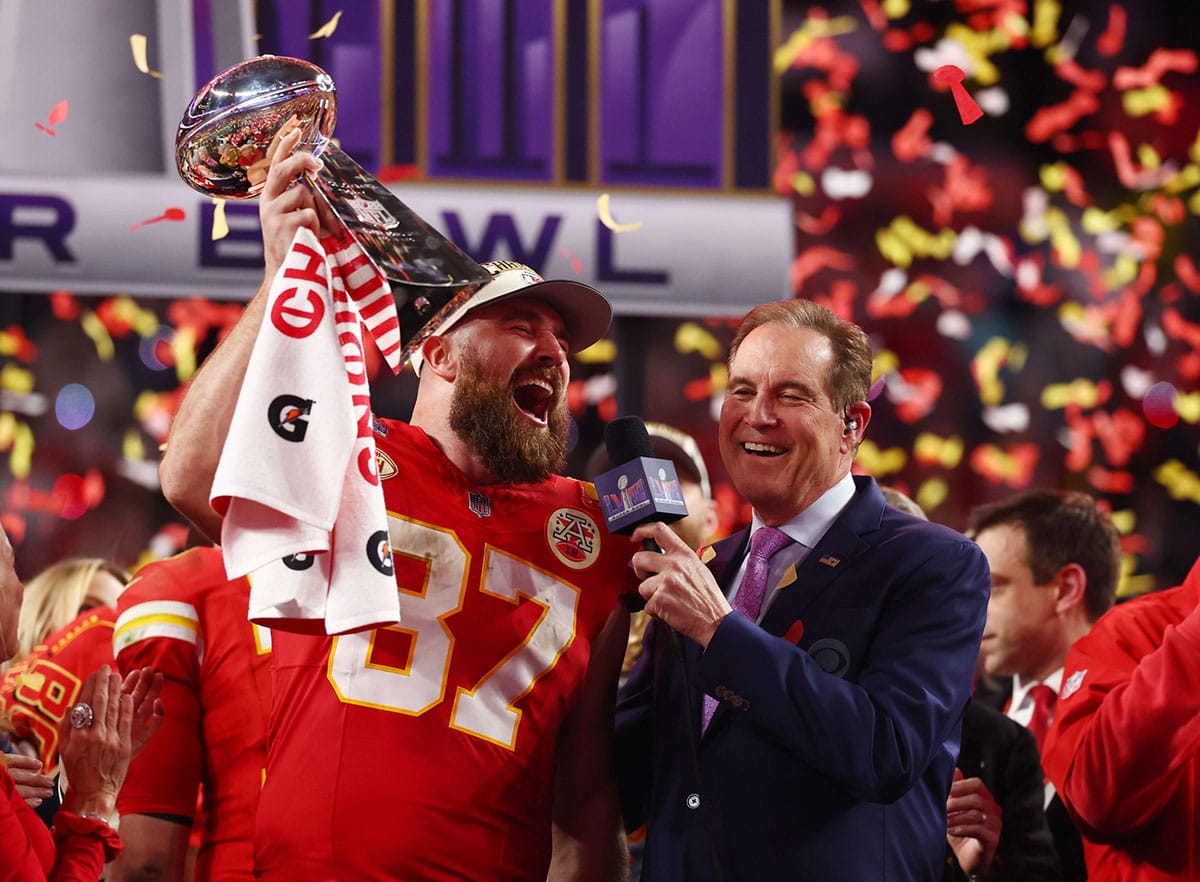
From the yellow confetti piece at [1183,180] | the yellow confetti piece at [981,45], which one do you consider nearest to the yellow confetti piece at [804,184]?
the yellow confetti piece at [981,45]

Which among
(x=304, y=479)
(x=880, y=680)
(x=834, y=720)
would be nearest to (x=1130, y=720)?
(x=880, y=680)

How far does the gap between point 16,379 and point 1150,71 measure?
15.3ft

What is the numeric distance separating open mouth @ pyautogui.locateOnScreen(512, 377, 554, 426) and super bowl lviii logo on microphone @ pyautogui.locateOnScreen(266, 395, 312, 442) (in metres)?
0.63

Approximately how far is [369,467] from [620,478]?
378 mm

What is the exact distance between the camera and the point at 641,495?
212 cm

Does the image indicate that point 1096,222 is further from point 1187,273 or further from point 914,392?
point 914,392

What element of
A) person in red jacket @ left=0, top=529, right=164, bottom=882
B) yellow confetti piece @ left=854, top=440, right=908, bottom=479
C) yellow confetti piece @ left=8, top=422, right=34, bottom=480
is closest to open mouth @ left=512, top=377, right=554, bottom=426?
person in red jacket @ left=0, top=529, right=164, bottom=882

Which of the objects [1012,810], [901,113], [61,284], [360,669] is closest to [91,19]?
[61,284]

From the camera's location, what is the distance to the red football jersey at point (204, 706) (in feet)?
8.76

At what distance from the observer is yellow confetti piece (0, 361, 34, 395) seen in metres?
5.54

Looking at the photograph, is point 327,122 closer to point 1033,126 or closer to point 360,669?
point 360,669

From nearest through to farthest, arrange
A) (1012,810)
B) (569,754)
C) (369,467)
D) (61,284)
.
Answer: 1. (369,467)
2. (569,754)
3. (1012,810)
4. (61,284)

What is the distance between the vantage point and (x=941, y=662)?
212cm

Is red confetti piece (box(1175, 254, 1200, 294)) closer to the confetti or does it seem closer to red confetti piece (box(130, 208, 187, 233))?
red confetti piece (box(130, 208, 187, 233))
